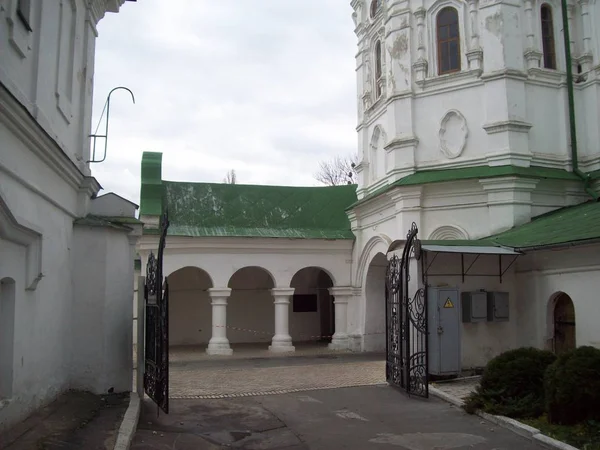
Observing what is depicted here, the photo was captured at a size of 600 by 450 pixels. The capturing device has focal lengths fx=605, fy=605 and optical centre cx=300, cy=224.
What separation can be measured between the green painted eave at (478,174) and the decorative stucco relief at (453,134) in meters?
0.63

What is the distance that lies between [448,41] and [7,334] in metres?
14.0

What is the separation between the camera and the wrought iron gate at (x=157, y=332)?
8.39 m

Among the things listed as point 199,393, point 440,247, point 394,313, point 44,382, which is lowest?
point 199,393

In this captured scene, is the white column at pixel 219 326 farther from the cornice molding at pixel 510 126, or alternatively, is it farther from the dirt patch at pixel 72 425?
the dirt patch at pixel 72 425

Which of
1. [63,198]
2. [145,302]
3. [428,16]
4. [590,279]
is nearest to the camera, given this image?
[63,198]

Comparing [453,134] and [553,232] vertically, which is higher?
[453,134]

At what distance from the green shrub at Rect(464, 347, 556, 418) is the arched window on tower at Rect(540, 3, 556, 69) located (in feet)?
33.1

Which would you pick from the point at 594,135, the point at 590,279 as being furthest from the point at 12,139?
the point at 594,135

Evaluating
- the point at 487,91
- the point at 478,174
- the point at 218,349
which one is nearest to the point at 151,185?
the point at 218,349

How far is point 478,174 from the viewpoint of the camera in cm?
1510

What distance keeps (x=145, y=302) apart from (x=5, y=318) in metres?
3.25

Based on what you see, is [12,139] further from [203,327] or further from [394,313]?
[203,327]

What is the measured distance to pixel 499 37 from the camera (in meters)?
15.8

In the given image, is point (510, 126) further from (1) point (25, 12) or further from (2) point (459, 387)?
(1) point (25, 12)
